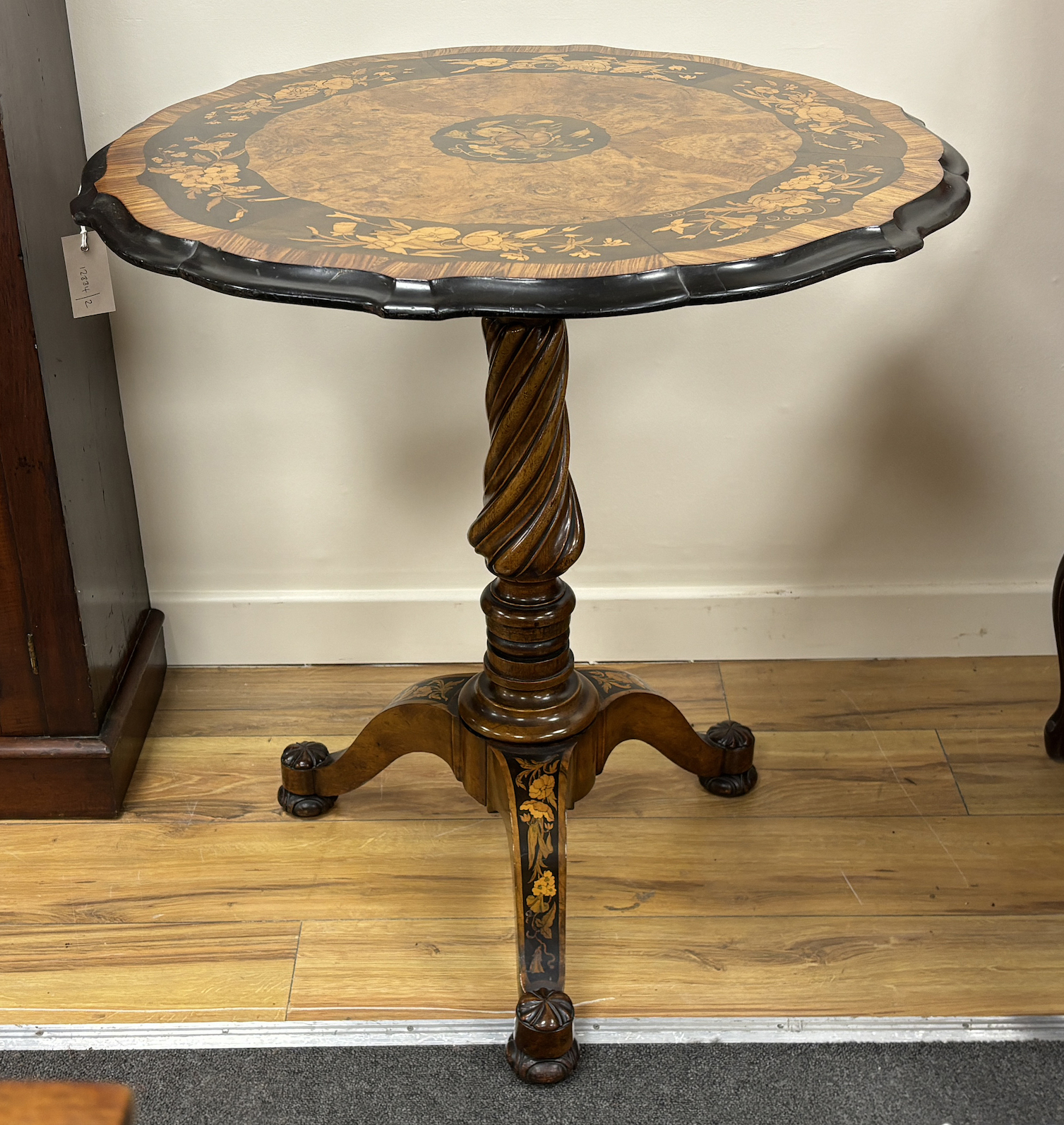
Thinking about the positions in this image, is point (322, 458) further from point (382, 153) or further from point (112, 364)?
point (382, 153)

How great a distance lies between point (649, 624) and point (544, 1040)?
0.86 metres

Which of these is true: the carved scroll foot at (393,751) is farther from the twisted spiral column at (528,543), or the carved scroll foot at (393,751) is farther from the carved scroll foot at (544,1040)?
the carved scroll foot at (544,1040)

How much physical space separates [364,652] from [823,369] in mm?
882

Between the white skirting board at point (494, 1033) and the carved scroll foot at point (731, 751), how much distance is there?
41 cm

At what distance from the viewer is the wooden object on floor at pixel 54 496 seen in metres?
1.47

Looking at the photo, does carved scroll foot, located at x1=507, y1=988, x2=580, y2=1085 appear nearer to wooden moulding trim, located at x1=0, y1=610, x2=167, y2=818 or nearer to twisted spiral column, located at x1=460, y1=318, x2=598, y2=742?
twisted spiral column, located at x1=460, y1=318, x2=598, y2=742

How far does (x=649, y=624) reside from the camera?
6.72ft

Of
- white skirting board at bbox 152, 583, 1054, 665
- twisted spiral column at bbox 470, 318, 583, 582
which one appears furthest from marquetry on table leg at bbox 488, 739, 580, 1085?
white skirting board at bbox 152, 583, 1054, 665

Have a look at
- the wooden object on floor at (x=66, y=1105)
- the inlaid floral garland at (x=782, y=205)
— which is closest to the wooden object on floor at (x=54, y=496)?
the inlaid floral garland at (x=782, y=205)

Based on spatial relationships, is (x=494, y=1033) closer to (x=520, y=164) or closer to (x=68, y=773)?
(x=68, y=773)

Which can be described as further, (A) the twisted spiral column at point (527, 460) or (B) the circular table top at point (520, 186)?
(A) the twisted spiral column at point (527, 460)

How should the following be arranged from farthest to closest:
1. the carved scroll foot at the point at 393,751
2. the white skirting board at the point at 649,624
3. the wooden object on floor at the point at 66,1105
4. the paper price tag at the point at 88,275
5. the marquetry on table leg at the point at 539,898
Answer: the white skirting board at the point at 649,624 → the carved scroll foot at the point at 393,751 → the paper price tag at the point at 88,275 → the marquetry on table leg at the point at 539,898 → the wooden object on floor at the point at 66,1105

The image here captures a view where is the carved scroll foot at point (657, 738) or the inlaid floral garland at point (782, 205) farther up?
the inlaid floral garland at point (782, 205)

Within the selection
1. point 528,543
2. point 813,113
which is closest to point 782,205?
point 813,113
